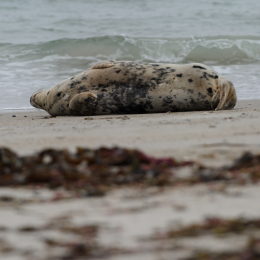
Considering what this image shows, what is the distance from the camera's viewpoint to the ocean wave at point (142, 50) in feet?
41.0

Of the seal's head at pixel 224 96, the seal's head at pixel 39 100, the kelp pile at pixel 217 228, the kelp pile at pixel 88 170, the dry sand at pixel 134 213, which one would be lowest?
the seal's head at pixel 39 100

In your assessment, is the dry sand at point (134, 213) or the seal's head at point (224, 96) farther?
the seal's head at point (224, 96)

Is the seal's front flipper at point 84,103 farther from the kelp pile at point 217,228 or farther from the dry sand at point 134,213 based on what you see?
the kelp pile at point 217,228

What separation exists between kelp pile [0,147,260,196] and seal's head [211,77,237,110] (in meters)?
3.29

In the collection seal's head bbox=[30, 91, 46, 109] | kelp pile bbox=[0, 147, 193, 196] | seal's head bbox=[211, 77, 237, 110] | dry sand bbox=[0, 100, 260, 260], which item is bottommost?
seal's head bbox=[30, 91, 46, 109]

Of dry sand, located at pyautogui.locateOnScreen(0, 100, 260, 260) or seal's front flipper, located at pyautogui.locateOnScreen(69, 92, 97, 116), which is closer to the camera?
dry sand, located at pyautogui.locateOnScreen(0, 100, 260, 260)

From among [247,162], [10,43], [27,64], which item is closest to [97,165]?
[247,162]

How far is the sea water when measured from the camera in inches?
373

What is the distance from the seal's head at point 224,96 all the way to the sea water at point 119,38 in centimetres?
222

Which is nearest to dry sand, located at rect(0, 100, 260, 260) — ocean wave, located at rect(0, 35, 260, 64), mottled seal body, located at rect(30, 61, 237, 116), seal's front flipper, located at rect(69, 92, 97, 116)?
mottled seal body, located at rect(30, 61, 237, 116)

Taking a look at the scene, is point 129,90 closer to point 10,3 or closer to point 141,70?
point 141,70

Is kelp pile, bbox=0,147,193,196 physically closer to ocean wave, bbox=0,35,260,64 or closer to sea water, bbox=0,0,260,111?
sea water, bbox=0,0,260,111

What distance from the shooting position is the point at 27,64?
1070cm

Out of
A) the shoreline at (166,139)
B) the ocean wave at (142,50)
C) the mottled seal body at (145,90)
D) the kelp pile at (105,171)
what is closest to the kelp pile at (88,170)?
the kelp pile at (105,171)
